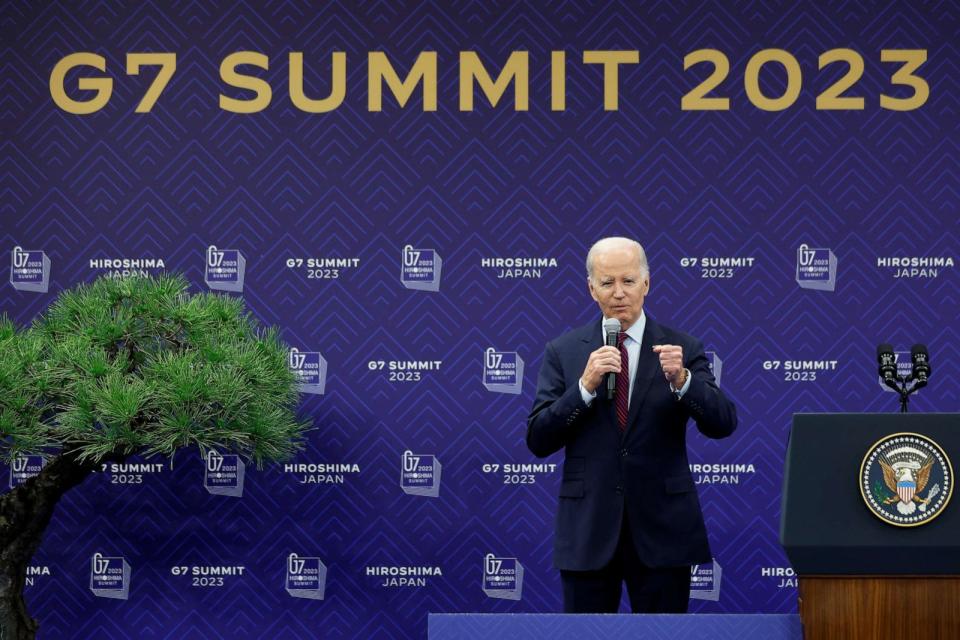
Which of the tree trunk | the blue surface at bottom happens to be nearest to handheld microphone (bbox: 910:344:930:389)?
the blue surface at bottom

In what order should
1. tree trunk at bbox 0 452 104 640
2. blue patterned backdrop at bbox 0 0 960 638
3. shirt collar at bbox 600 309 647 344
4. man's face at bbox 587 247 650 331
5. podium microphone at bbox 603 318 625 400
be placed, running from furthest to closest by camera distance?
1. blue patterned backdrop at bbox 0 0 960 638
2. tree trunk at bbox 0 452 104 640
3. shirt collar at bbox 600 309 647 344
4. man's face at bbox 587 247 650 331
5. podium microphone at bbox 603 318 625 400

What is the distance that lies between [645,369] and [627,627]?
1.05 metres

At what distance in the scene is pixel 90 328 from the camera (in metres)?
3.36

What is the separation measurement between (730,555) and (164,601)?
2.19 meters

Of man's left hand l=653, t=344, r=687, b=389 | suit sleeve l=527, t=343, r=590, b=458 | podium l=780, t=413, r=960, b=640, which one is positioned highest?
man's left hand l=653, t=344, r=687, b=389

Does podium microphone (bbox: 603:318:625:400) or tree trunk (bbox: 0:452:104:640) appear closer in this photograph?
podium microphone (bbox: 603:318:625:400)

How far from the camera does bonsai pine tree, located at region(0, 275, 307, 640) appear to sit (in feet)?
10.4

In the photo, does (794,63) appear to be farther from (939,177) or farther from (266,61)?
(266,61)

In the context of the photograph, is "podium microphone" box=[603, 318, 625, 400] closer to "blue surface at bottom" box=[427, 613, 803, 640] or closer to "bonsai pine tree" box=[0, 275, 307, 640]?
"blue surface at bottom" box=[427, 613, 803, 640]

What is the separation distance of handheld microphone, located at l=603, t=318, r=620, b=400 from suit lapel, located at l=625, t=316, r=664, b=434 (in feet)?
0.30

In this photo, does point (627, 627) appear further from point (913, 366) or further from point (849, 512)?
point (913, 366)

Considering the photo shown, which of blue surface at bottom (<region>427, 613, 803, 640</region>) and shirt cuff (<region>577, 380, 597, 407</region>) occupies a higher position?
shirt cuff (<region>577, 380, 597, 407</region>)

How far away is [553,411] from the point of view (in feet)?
8.99

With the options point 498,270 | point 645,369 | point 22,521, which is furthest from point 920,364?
point 22,521
